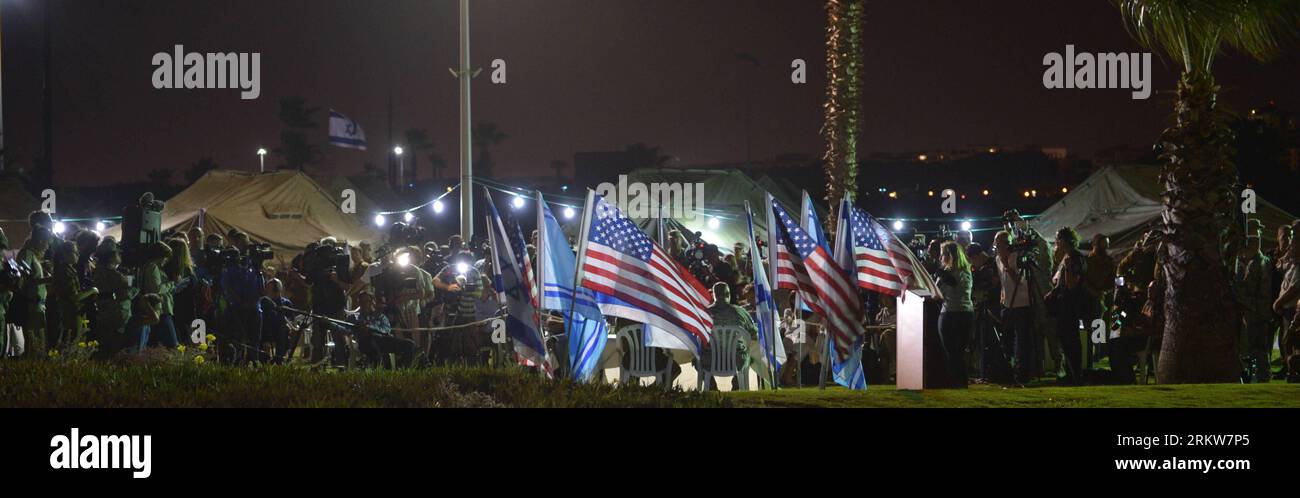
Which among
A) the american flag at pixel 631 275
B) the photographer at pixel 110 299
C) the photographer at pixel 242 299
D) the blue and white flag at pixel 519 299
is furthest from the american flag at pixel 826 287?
the photographer at pixel 110 299

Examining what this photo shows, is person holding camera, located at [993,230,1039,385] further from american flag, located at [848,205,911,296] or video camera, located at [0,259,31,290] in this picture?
video camera, located at [0,259,31,290]

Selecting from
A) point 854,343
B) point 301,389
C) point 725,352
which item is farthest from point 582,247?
point 854,343

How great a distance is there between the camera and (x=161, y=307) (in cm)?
1388

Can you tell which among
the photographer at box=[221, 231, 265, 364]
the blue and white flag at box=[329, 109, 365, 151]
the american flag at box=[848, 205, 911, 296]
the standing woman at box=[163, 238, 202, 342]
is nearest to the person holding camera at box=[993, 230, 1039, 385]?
the american flag at box=[848, 205, 911, 296]

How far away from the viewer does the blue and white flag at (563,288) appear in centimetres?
1125

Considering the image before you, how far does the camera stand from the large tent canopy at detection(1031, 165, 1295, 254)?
2600cm

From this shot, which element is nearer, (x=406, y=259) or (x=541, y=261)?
(x=541, y=261)

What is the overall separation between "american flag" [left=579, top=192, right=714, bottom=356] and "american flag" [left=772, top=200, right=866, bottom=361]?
1347 mm

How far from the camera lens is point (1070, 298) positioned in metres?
13.2

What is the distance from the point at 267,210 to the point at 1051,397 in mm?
23125

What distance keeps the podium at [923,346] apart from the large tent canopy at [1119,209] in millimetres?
14829

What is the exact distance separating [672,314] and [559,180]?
66652mm
